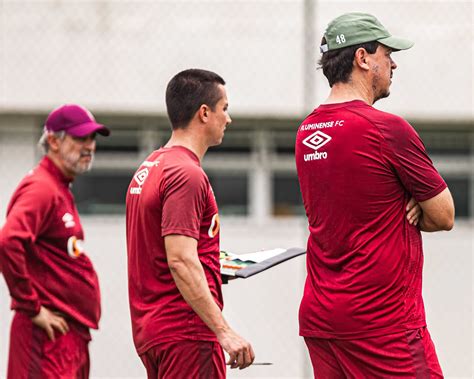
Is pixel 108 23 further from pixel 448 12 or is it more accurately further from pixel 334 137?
pixel 334 137

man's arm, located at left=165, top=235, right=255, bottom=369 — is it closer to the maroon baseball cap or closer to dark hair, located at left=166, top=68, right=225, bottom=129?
dark hair, located at left=166, top=68, right=225, bottom=129

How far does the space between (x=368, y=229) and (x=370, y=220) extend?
3cm

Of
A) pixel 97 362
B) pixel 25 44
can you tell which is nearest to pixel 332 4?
pixel 25 44

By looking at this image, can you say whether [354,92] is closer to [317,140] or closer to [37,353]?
[317,140]

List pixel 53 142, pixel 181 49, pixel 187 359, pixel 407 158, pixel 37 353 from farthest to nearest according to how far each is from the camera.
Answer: pixel 181 49
pixel 53 142
pixel 37 353
pixel 187 359
pixel 407 158

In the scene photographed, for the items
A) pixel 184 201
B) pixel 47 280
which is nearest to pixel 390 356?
pixel 184 201

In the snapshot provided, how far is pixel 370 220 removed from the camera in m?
3.45

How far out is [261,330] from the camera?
30.5 ft

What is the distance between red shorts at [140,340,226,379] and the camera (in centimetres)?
369

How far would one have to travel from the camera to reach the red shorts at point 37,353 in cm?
432

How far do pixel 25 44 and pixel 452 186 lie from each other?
4557mm

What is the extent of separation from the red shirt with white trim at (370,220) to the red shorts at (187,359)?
455 millimetres

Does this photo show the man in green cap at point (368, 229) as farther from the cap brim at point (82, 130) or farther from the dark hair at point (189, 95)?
the cap brim at point (82, 130)

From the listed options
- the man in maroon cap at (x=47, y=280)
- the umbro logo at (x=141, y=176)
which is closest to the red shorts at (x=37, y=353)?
the man in maroon cap at (x=47, y=280)
